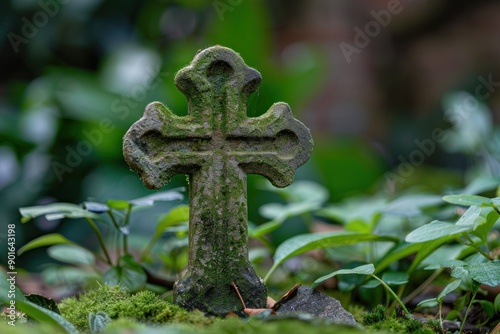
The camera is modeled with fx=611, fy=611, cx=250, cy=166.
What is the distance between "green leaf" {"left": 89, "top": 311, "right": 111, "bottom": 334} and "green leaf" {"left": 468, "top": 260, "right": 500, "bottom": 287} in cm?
86

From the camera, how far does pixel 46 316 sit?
1316mm

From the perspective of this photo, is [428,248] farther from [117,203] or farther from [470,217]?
[117,203]

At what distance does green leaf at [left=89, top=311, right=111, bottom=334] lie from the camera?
4.27ft

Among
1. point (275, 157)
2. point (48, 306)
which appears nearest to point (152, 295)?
point (48, 306)

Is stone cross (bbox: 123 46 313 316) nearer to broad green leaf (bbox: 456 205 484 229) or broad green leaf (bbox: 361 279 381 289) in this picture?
broad green leaf (bbox: 361 279 381 289)

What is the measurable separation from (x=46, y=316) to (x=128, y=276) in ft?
1.84

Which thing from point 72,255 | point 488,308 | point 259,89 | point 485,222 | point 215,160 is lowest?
point 488,308

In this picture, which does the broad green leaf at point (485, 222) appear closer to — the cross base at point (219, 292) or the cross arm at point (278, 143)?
the cross arm at point (278, 143)

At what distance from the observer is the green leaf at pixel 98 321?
1301 mm

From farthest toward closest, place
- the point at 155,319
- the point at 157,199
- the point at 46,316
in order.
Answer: the point at 157,199
the point at 155,319
the point at 46,316

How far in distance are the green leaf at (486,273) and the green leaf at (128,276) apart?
96 centimetres

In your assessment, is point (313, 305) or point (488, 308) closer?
point (313, 305)

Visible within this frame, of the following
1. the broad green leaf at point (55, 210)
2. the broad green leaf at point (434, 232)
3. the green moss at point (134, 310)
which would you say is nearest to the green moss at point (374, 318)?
the broad green leaf at point (434, 232)

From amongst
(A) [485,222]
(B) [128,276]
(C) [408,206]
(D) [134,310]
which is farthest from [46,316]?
(C) [408,206]
